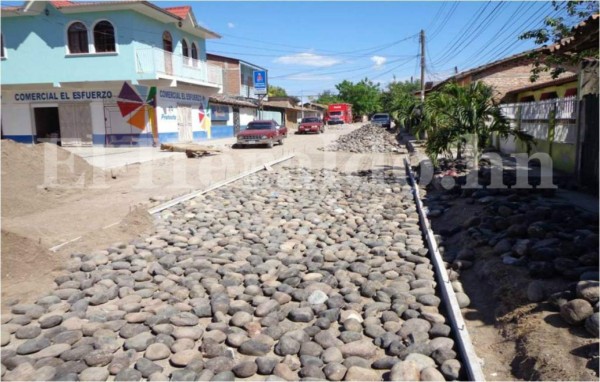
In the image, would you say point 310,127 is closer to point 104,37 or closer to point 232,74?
point 232,74

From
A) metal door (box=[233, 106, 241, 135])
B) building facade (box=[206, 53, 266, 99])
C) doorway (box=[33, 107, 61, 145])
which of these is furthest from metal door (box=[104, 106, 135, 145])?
building facade (box=[206, 53, 266, 99])

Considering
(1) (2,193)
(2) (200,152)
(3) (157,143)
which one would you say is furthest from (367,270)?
(3) (157,143)

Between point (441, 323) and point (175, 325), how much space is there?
8.03ft

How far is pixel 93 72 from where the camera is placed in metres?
25.3

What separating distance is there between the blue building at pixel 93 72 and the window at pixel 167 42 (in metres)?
0.06

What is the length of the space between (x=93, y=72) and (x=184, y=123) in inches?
243

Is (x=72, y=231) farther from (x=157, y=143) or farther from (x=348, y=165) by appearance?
(x=157, y=143)

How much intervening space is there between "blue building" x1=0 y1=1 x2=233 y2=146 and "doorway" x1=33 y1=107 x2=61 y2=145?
0.05m

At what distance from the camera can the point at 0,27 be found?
84.8 feet

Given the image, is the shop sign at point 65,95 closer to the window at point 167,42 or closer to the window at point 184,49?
the window at point 167,42

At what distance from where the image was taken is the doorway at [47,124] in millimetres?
27969

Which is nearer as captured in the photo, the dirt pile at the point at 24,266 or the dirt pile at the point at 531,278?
the dirt pile at the point at 531,278

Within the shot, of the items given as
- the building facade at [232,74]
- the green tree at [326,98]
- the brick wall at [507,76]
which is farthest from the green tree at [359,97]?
the brick wall at [507,76]

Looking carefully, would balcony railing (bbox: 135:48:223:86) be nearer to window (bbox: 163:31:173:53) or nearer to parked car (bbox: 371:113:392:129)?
window (bbox: 163:31:173:53)
